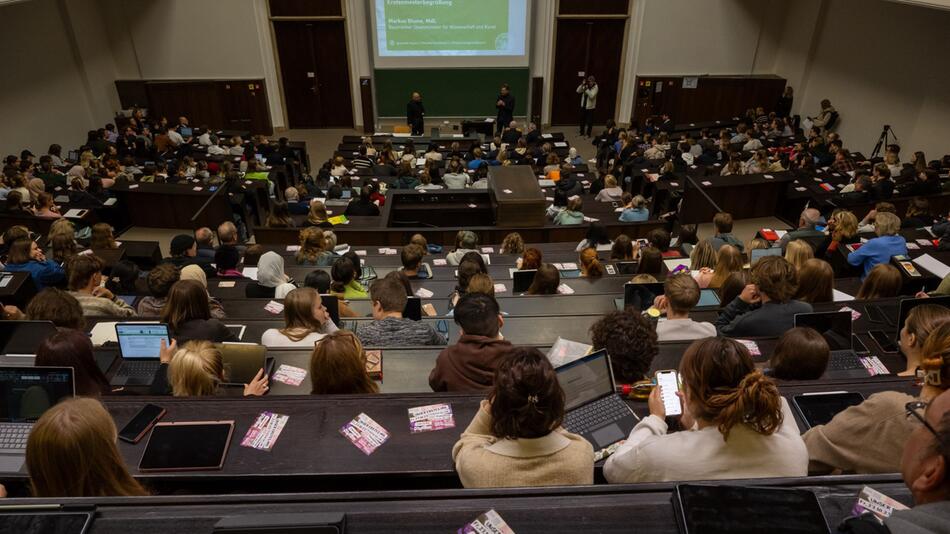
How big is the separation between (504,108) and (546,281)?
32.8 feet

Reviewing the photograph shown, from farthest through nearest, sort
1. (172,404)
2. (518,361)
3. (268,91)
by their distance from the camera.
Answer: (268,91) → (172,404) → (518,361)

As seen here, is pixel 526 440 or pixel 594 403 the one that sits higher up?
pixel 526 440

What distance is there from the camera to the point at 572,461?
1.96 m

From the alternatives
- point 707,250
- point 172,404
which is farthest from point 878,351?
point 172,404

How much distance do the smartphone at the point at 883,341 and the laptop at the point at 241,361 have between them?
12.8 ft

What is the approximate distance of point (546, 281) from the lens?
5.30 meters

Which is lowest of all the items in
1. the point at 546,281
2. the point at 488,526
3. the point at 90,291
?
the point at 546,281

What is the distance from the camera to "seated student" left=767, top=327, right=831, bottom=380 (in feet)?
9.48

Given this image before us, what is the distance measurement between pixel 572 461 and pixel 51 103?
1481cm

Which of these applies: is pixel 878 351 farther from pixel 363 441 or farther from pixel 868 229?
pixel 868 229

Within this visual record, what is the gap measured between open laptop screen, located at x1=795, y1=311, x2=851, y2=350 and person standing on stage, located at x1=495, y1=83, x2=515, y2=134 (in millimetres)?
11631

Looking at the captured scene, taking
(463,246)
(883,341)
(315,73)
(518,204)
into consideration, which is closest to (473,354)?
(883,341)

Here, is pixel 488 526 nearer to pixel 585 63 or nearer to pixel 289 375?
pixel 289 375

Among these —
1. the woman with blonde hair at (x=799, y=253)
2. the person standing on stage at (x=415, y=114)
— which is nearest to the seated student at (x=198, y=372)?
the woman with blonde hair at (x=799, y=253)
